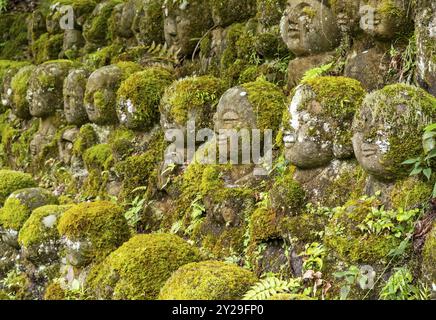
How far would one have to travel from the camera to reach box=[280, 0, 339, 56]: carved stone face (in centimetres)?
632

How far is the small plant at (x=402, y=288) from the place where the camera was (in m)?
4.25

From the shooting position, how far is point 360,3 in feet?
19.4

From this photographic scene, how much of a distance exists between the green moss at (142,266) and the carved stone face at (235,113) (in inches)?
54.8

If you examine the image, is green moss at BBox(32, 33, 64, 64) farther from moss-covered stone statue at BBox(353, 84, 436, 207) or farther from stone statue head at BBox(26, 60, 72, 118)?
moss-covered stone statue at BBox(353, 84, 436, 207)

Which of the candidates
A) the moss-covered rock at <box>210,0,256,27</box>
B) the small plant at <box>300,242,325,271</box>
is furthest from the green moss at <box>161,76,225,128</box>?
the small plant at <box>300,242,325,271</box>

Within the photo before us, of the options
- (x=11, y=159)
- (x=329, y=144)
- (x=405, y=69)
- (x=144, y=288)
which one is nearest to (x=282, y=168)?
(x=329, y=144)

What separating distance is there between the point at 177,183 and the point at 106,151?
1.99 m

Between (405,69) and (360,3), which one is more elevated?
(360,3)

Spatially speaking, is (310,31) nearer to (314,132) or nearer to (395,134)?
(314,132)

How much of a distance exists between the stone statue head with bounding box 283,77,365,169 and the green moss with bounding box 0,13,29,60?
9.00 m

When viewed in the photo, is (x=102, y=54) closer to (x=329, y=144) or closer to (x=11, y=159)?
(x=11, y=159)

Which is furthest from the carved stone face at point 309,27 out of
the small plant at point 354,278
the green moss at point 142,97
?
the small plant at point 354,278

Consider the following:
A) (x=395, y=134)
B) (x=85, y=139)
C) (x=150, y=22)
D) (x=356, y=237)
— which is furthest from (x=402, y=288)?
(x=150, y=22)

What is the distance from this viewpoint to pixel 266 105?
6.22 metres
